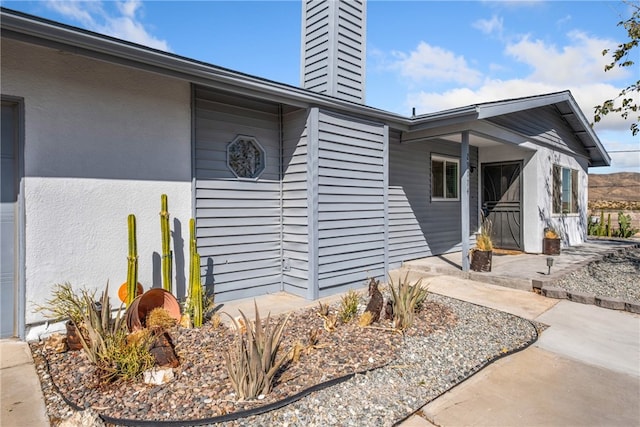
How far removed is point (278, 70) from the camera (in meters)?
8.41

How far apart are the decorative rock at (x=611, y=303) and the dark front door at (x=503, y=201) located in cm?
399

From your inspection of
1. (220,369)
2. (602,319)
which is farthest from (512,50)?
(220,369)

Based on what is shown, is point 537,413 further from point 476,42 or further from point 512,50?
point 512,50

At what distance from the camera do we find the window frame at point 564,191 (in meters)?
8.80

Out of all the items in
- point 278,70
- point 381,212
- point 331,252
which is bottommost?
point 331,252

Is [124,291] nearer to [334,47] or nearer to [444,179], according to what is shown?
[334,47]

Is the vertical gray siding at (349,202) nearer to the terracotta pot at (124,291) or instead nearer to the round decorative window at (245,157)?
the round decorative window at (245,157)

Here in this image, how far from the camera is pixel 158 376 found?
2465mm

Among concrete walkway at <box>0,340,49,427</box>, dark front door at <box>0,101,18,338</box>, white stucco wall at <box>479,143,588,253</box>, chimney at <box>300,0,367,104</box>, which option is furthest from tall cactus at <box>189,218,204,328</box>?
white stucco wall at <box>479,143,588,253</box>

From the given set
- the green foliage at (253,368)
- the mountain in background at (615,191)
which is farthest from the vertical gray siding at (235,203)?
the mountain in background at (615,191)

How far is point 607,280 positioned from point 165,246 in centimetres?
659

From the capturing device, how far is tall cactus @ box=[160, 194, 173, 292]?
3.73 metres

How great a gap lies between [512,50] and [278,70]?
706cm

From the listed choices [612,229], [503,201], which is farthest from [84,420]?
[612,229]
